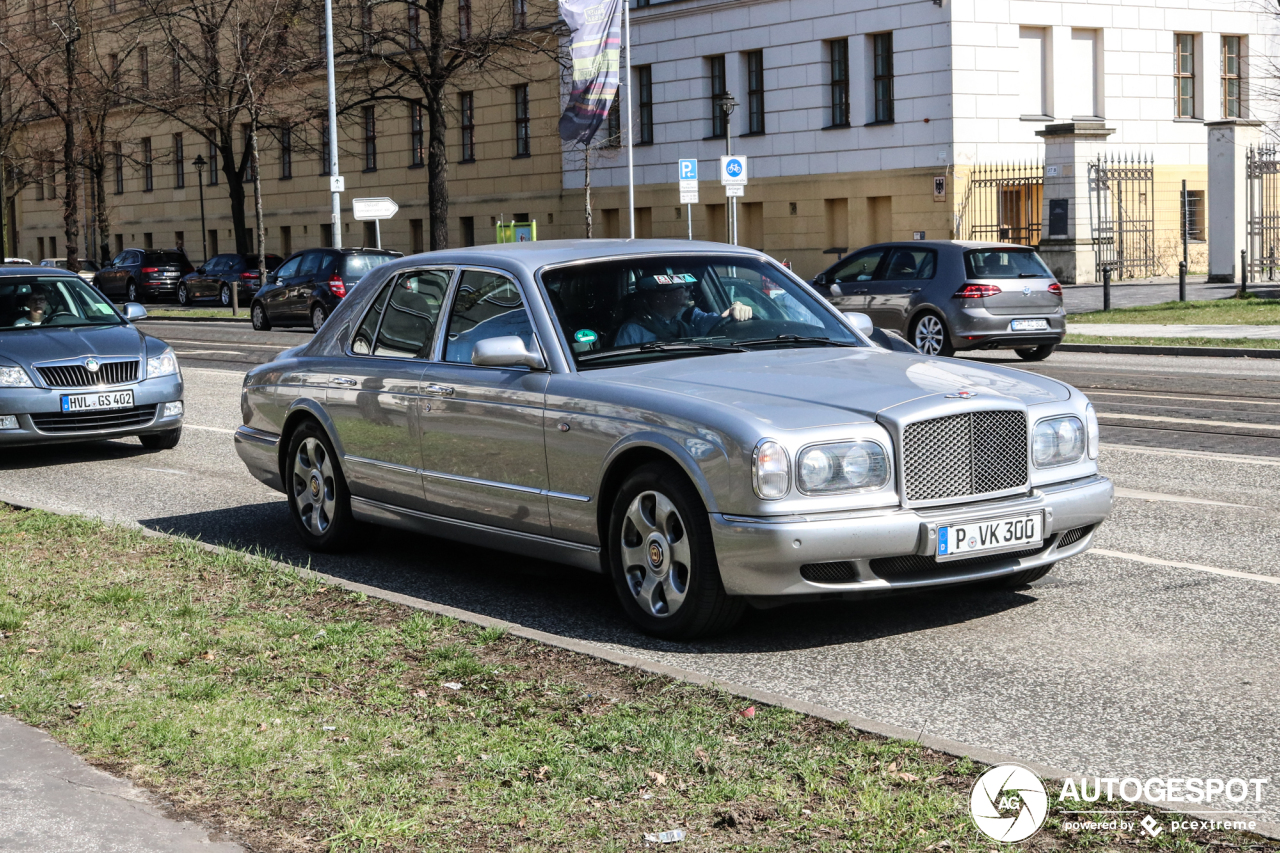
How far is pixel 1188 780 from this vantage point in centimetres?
457

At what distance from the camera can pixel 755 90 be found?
42.2 m

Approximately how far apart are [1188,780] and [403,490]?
432 centimetres

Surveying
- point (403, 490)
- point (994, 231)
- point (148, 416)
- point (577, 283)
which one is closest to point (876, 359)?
point (577, 283)

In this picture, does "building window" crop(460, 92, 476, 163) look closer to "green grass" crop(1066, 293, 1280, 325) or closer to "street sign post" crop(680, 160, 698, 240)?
"street sign post" crop(680, 160, 698, 240)

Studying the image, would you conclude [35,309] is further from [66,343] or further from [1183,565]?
[1183,565]

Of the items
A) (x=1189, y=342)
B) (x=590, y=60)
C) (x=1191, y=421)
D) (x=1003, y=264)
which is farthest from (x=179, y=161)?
(x=1191, y=421)

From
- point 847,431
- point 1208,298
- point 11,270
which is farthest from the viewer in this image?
point 1208,298

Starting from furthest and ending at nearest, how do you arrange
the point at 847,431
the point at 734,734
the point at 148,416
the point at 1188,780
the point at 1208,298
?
the point at 1208,298, the point at 148,416, the point at 847,431, the point at 734,734, the point at 1188,780

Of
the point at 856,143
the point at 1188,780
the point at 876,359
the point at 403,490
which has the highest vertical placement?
the point at 856,143

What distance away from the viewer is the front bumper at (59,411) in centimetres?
1269

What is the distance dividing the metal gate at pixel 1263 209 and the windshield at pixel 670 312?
28.1 metres

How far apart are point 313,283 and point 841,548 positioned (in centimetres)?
2668

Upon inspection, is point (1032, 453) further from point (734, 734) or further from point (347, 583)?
point (347, 583)

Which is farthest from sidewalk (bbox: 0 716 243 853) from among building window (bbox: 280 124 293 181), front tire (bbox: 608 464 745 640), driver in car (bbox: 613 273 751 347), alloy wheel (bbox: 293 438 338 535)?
building window (bbox: 280 124 293 181)
